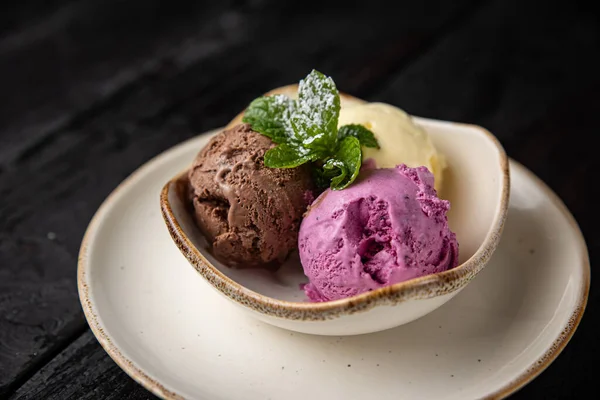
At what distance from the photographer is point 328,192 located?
144 cm

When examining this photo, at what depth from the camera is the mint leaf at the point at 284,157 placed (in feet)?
4.70

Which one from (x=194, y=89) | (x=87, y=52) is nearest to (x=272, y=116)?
(x=194, y=89)

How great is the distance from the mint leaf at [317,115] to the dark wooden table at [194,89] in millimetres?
665

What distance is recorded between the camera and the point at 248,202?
145 cm

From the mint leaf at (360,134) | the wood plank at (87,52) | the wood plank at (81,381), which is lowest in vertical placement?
the wood plank at (81,381)

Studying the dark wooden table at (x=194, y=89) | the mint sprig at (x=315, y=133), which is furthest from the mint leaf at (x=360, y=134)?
the dark wooden table at (x=194, y=89)

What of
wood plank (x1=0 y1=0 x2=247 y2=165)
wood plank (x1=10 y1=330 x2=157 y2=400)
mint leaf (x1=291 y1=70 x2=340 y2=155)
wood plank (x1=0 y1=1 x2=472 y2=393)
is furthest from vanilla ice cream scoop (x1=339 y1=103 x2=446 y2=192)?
wood plank (x1=0 y1=0 x2=247 y2=165)

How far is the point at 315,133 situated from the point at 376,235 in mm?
281

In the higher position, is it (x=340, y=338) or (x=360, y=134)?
(x=360, y=134)

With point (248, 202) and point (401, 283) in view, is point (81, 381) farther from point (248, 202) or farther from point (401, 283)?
point (401, 283)

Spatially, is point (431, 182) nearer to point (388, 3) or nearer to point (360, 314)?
point (360, 314)

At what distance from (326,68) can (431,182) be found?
1.31m

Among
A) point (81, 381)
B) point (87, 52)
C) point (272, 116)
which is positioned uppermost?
point (272, 116)

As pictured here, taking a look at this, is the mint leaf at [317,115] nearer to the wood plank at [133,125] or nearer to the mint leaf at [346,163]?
the mint leaf at [346,163]
